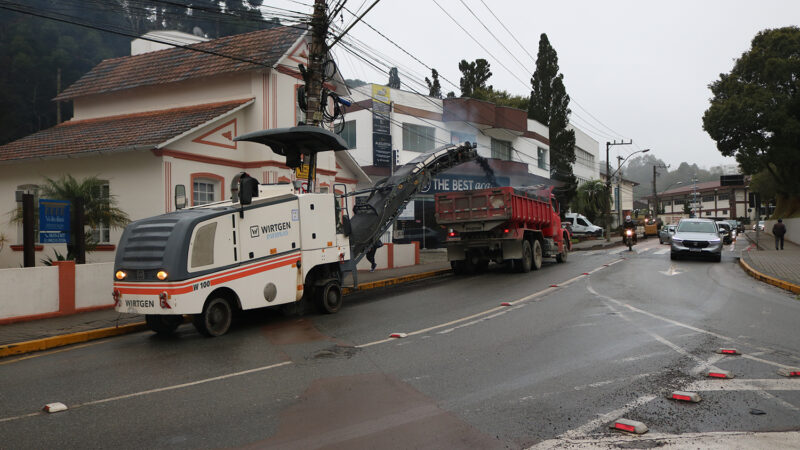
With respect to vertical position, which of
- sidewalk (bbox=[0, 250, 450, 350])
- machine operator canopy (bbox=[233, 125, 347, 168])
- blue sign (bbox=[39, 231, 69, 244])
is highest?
machine operator canopy (bbox=[233, 125, 347, 168])

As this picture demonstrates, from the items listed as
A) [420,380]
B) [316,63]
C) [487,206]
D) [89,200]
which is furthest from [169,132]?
[420,380]

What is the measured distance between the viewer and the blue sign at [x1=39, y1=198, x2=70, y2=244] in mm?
11695

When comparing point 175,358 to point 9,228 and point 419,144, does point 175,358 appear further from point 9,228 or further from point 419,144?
point 419,144

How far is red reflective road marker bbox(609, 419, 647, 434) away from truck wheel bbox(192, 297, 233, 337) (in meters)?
6.30

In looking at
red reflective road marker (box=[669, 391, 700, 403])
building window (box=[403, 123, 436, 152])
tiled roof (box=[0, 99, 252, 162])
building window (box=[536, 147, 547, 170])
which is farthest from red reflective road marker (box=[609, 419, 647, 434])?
building window (box=[536, 147, 547, 170])

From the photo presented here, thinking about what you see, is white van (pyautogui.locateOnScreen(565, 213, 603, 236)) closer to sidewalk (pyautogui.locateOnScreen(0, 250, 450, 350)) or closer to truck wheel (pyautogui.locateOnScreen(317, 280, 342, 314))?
truck wheel (pyautogui.locateOnScreen(317, 280, 342, 314))

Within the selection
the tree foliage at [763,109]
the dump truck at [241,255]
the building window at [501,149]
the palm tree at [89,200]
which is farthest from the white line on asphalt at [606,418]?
the building window at [501,149]

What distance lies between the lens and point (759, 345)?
7453 mm

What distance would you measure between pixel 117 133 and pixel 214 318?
39.3ft

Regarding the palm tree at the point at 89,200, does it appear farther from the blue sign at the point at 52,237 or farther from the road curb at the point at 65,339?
the road curb at the point at 65,339

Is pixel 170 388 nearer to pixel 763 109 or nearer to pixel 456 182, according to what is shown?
pixel 456 182

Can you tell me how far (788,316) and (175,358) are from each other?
33.8ft

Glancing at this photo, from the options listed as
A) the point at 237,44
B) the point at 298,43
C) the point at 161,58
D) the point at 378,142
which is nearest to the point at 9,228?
the point at 161,58

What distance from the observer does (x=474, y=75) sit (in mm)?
50438
